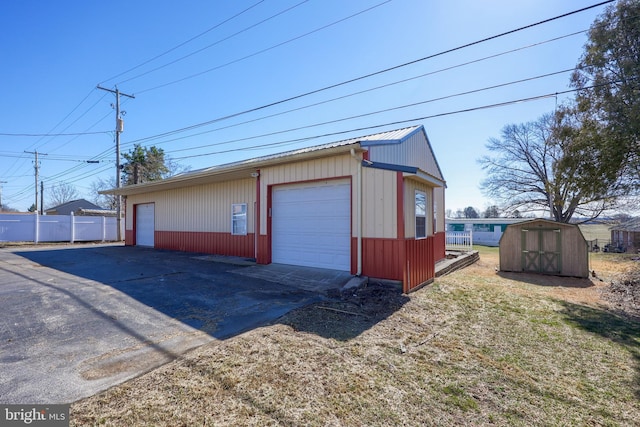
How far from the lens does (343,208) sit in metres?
7.14

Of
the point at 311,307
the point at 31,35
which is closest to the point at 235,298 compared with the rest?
the point at 311,307

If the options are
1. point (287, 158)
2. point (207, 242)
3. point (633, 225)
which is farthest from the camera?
point (633, 225)

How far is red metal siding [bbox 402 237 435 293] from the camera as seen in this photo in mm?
6355

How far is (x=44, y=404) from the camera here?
2.32 meters

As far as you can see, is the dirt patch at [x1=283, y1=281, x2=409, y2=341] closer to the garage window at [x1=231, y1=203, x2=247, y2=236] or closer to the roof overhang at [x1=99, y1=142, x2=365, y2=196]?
the roof overhang at [x1=99, y1=142, x2=365, y2=196]

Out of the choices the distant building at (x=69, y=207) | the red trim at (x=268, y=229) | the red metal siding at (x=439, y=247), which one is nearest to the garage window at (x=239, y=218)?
the red trim at (x=268, y=229)

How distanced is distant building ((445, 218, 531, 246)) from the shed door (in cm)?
1942

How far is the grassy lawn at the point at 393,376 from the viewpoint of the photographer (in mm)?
2334

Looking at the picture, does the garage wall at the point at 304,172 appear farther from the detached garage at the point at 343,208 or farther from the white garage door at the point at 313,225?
the white garage door at the point at 313,225

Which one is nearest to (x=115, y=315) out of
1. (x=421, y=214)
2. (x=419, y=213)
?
(x=419, y=213)

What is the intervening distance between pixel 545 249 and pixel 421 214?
6548 millimetres

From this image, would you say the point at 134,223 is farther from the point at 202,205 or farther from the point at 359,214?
the point at 359,214

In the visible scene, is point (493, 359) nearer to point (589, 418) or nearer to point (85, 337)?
point (589, 418)

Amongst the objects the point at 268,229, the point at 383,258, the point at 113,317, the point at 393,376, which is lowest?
the point at 393,376
